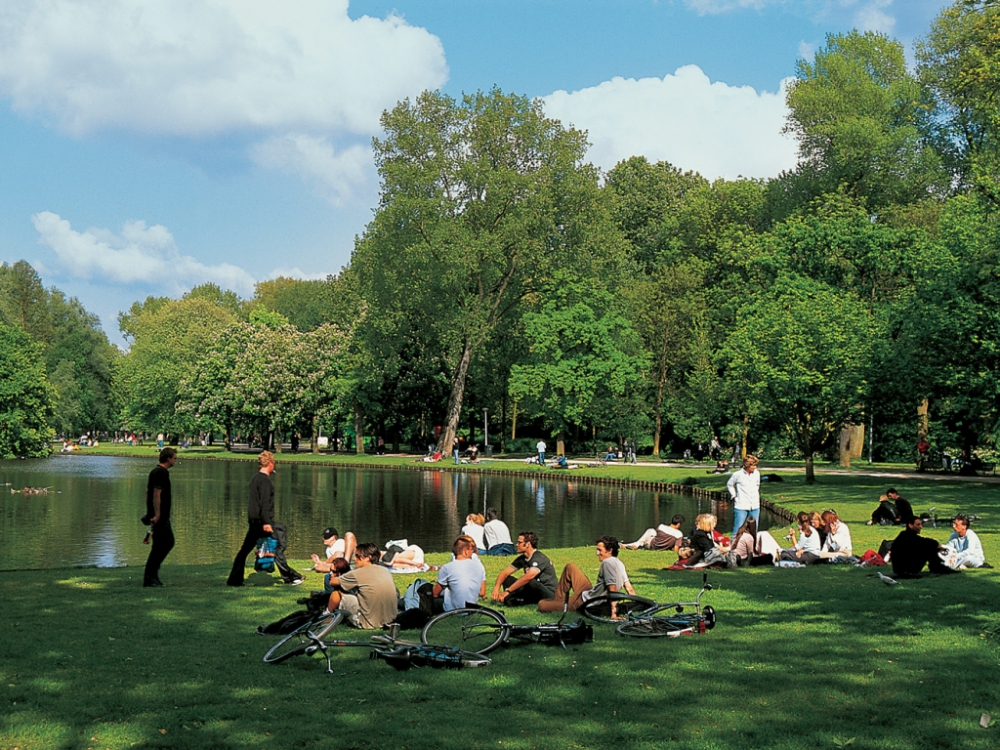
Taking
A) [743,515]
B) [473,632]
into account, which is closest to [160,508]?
[473,632]

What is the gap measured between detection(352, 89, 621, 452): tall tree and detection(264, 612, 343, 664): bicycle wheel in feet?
170

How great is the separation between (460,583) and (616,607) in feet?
6.68

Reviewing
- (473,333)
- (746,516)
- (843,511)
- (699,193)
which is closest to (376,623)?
(746,516)

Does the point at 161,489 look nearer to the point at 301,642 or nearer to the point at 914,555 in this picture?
the point at 301,642

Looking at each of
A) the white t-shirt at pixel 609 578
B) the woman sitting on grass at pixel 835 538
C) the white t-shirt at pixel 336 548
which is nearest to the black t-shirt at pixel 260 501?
the white t-shirt at pixel 336 548

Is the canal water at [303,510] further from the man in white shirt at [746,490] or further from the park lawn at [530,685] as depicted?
the park lawn at [530,685]

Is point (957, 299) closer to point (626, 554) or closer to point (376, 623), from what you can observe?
point (626, 554)

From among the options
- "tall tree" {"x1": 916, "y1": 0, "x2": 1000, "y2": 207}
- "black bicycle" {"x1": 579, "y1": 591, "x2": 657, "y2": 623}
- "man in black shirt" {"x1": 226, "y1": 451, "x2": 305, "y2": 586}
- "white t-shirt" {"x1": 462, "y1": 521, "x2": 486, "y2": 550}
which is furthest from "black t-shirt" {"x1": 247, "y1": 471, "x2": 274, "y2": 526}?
"tall tree" {"x1": 916, "y1": 0, "x2": 1000, "y2": 207}

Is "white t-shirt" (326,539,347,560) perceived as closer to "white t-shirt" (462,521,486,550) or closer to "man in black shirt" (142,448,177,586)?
"man in black shirt" (142,448,177,586)

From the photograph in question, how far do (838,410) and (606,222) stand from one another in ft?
101

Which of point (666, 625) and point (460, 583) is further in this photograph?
point (460, 583)

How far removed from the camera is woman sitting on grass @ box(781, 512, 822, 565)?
732 inches

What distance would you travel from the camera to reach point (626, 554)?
2194cm

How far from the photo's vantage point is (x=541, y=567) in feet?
45.3
